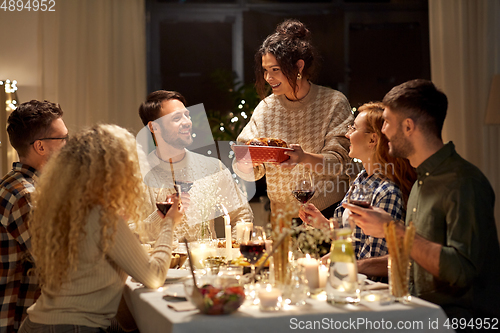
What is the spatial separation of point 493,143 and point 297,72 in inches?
112

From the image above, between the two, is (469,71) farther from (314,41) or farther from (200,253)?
(200,253)

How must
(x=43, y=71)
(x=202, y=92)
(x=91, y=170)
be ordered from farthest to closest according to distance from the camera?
(x=202, y=92)
(x=43, y=71)
(x=91, y=170)

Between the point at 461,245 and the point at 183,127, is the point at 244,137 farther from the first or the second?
the point at 461,245

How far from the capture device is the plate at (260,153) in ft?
8.34

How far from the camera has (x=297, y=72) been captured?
115 inches

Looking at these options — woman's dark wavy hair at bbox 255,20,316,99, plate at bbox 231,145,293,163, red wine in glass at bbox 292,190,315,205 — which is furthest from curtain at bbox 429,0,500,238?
red wine in glass at bbox 292,190,315,205

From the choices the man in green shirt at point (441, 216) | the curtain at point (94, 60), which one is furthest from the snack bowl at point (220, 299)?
the curtain at point (94, 60)

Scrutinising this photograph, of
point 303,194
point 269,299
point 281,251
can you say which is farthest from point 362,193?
point 269,299

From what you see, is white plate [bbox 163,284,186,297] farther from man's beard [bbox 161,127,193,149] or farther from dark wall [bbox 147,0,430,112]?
dark wall [bbox 147,0,430,112]

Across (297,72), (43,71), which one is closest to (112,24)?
(43,71)

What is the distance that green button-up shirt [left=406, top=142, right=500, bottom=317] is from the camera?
5.30 feet

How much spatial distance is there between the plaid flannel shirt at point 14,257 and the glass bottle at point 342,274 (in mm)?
1366

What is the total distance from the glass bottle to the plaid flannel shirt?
1.37 metres

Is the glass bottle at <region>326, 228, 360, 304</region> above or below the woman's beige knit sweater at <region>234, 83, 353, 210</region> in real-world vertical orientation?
below
